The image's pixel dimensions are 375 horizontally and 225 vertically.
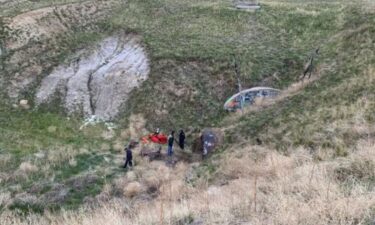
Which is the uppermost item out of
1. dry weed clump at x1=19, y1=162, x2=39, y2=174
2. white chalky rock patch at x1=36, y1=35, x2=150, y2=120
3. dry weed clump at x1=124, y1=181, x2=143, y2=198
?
white chalky rock patch at x1=36, y1=35, x2=150, y2=120

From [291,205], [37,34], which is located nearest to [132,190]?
[291,205]

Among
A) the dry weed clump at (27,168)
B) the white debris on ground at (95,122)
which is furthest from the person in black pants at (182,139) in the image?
the dry weed clump at (27,168)

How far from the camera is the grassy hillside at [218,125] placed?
10.7m

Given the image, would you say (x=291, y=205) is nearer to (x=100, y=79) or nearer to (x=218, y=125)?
(x=218, y=125)

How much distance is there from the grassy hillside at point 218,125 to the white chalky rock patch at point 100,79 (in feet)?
3.19

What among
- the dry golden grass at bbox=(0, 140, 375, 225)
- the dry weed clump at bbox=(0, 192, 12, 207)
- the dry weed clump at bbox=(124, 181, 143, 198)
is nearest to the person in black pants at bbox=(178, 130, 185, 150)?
the dry weed clump at bbox=(124, 181, 143, 198)

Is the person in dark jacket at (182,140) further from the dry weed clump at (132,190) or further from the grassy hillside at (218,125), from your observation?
the dry weed clump at (132,190)

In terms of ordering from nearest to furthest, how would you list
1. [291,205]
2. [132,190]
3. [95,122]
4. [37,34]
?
[291,205] < [132,190] < [95,122] < [37,34]

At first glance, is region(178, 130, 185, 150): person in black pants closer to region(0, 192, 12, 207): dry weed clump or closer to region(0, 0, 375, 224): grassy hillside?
region(0, 0, 375, 224): grassy hillside

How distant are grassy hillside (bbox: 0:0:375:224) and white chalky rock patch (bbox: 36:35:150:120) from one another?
38.2 inches

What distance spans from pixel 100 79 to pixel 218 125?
37.9 ft

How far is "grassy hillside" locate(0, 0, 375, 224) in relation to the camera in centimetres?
1070

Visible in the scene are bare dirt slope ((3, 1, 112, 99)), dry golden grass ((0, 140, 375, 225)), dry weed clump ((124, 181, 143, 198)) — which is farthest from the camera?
bare dirt slope ((3, 1, 112, 99))

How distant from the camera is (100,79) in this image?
39844 mm
